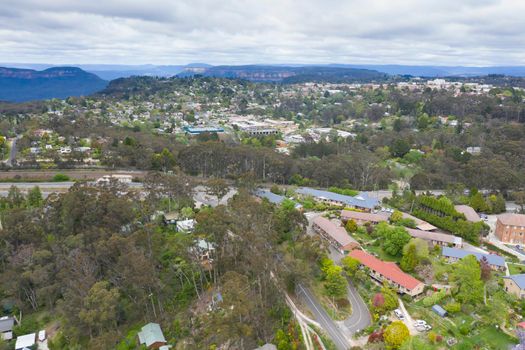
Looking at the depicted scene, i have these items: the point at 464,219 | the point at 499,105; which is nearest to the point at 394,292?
the point at 464,219

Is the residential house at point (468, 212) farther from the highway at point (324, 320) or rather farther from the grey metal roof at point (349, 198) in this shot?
the highway at point (324, 320)

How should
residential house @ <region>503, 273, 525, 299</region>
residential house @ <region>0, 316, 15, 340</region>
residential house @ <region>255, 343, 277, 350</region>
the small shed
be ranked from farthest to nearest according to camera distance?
residential house @ <region>503, 273, 525, 299</region> < the small shed < residential house @ <region>0, 316, 15, 340</region> < residential house @ <region>255, 343, 277, 350</region>

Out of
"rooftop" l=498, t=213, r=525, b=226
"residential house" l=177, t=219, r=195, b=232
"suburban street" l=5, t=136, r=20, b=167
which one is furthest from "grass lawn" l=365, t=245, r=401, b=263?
"suburban street" l=5, t=136, r=20, b=167

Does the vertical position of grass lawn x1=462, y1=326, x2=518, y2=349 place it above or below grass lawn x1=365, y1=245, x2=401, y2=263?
below

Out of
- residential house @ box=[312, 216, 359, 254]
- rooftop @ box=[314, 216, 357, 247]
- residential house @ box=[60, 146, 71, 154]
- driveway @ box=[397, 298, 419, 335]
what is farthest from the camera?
residential house @ box=[60, 146, 71, 154]

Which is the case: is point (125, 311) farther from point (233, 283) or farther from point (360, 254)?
point (360, 254)

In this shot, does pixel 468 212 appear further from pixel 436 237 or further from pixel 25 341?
pixel 25 341

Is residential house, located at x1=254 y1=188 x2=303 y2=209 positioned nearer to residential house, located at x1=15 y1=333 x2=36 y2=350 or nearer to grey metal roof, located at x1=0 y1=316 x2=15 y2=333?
residential house, located at x1=15 y1=333 x2=36 y2=350
